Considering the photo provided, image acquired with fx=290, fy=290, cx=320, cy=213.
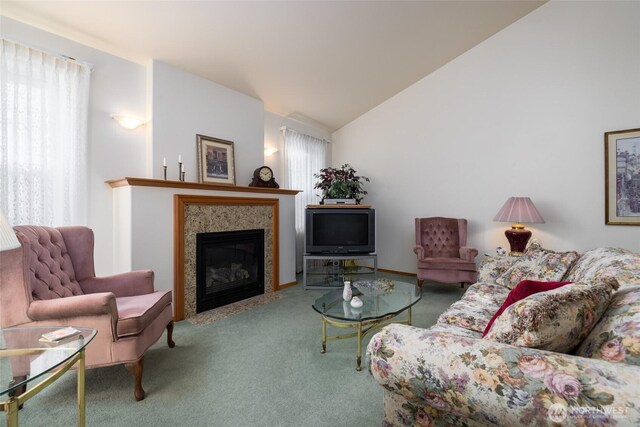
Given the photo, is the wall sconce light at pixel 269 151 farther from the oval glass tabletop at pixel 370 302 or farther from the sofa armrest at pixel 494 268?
the sofa armrest at pixel 494 268

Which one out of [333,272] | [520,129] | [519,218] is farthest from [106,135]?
[520,129]

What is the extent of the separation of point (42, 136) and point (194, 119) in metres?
1.33

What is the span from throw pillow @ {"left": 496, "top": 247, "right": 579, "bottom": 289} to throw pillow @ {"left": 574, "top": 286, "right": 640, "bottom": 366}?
111cm

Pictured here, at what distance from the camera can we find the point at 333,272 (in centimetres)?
451

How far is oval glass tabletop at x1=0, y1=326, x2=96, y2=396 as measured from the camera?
3.53 feet

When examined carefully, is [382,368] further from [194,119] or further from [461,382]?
[194,119]

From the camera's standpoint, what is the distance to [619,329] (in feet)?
3.14

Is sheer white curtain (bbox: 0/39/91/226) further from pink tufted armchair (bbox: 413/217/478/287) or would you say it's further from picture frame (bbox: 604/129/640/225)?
picture frame (bbox: 604/129/640/225)

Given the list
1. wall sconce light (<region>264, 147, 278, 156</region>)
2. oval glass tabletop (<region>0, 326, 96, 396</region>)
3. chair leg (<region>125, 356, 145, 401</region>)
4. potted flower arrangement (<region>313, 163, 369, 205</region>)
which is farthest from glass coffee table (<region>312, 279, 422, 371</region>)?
wall sconce light (<region>264, 147, 278, 156</region>)

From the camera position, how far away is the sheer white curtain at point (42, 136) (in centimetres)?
222

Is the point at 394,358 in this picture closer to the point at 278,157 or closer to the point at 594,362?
the point at 594,362

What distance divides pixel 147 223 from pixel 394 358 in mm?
2577

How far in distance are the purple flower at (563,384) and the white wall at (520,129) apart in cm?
358

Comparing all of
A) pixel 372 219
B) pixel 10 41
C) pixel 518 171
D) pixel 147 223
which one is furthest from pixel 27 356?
pixel 518 171
